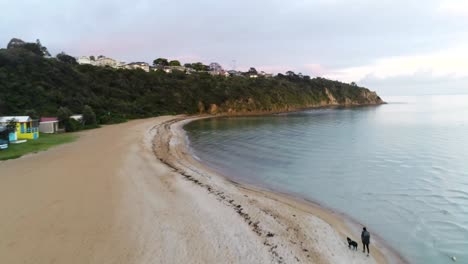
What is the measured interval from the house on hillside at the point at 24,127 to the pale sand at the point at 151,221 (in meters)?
12.2

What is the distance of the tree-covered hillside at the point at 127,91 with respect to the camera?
42519mm

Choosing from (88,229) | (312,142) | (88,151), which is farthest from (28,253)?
(312,142)

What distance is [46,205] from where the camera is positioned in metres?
11.5

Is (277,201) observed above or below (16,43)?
below

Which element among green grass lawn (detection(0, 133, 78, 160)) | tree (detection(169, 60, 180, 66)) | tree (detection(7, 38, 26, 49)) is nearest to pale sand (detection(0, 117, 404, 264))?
green grass lawn (detection(0, 133, 78, 160))

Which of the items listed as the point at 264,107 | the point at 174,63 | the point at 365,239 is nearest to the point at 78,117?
the point at 365,239

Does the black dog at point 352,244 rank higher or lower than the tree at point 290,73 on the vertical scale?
lower

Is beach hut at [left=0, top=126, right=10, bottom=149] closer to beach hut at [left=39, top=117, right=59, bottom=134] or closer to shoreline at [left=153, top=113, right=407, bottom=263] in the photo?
beach hut at [left=39, top=117, right=59, bottom=134]

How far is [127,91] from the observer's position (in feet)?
227

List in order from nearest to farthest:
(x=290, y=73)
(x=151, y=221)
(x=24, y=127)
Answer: (x=151, y=221), (x=24, y=127), (x=290, y=73)

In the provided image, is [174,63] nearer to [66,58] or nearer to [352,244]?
[66,58]

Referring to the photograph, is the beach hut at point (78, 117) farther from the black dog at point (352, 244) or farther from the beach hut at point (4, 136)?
the black dog at point (352, 244)

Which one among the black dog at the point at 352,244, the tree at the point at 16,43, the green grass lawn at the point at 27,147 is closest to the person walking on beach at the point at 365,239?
the black dog at the point at 352,244

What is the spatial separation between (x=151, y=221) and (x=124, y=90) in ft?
208
